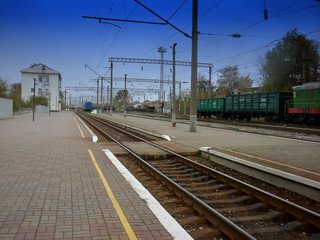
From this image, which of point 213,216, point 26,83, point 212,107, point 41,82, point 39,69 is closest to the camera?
point 213,216

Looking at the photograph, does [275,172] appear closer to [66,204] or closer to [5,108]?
[66,204]

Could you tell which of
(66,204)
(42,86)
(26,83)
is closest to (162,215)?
(66,204)

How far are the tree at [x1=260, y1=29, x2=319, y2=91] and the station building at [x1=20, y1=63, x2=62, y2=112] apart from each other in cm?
6937

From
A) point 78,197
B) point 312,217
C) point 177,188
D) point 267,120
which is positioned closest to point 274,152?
point 177,188

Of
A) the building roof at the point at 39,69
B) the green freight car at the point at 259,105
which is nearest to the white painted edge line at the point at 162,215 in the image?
the green freight car at the point at 259,105

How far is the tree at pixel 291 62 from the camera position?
38.2m

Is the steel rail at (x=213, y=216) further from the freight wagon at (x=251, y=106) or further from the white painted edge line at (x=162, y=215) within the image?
the freight wagon at (x=251, y=106)

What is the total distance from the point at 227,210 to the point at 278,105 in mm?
24145

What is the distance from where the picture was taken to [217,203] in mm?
5336

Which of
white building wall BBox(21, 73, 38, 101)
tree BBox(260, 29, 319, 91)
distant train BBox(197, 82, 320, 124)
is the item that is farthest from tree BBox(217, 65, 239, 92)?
white building wall BBox(21, 73, 38, 101)

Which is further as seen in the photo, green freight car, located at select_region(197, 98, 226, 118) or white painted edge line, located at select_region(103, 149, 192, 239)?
green freight car, located at select_region(197, 98, 226, 118)

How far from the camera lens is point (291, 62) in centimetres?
4019

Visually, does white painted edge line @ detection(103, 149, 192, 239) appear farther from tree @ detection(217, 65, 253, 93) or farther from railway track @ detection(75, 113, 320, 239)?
tree @ detection(217, 65, 253, 93)

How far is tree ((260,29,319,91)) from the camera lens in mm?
38188
